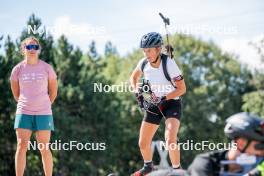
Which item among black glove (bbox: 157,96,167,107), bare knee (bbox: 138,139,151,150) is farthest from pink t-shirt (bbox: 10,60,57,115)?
black glove (bbox: 157,96,167,107)

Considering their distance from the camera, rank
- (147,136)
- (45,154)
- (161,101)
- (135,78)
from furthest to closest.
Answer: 1. (135,78)
2. (147,136)
3. (161,101)
4. (45,154)

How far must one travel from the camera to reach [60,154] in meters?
44.2

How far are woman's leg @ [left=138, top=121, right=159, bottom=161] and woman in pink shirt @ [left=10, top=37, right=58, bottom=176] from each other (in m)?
1.41

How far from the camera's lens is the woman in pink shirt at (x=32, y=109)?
916 centimetres

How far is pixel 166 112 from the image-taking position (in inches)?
369

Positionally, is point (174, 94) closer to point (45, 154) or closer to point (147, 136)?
point (147, 136)

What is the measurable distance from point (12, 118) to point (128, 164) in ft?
59.4

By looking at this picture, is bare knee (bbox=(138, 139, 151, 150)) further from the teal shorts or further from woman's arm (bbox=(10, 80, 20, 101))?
woman's arm (bbox=(10, 80, 20, 101))

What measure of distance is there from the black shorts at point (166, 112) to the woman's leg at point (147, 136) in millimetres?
80

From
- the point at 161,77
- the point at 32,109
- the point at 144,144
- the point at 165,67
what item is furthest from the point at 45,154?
the point at 165,67

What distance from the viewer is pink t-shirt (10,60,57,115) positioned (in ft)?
30.1

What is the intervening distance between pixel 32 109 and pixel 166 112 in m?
2.00

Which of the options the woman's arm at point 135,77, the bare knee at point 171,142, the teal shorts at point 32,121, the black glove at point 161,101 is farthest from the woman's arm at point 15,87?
the bare knee at point 171,142

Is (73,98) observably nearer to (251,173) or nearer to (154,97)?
(154,97)
